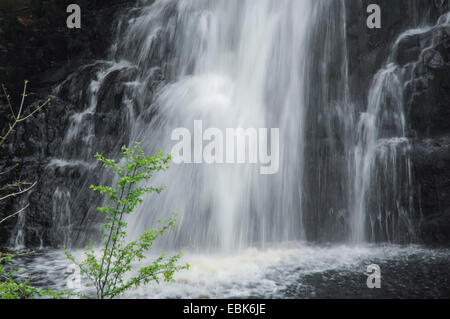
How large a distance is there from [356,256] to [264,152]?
3973mm

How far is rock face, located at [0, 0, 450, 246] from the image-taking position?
9906mm

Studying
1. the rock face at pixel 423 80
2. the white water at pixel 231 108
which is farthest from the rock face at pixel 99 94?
the white water at pixel 231 108

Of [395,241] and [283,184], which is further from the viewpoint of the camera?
[283,184]

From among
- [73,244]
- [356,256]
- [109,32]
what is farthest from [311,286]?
[109,32]

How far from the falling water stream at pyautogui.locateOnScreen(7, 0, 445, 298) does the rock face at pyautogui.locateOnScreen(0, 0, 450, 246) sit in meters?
0.19

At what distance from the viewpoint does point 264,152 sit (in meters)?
11.1

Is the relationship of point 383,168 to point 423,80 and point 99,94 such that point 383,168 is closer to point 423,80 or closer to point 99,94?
point 423,80

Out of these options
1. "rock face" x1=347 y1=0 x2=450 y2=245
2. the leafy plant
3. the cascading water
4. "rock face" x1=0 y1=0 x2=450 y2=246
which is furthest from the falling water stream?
the leafy plant

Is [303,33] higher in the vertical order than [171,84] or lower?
higher

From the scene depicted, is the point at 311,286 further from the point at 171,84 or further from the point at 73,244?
the point at 171,84

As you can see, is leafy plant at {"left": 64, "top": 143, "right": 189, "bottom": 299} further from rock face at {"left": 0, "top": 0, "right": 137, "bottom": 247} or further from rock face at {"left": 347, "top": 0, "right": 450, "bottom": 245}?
rock face at {"left": 347, "top": 0, "right": 450, "bottom": 245}

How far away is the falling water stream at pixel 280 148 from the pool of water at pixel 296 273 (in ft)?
0.23

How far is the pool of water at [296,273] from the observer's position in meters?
6.76
